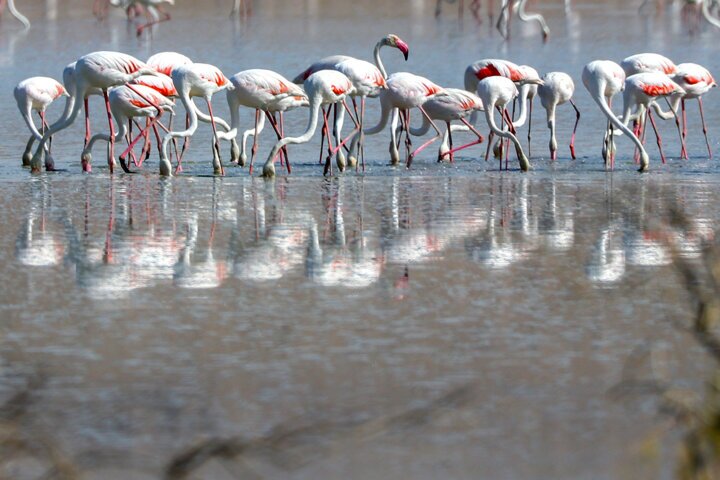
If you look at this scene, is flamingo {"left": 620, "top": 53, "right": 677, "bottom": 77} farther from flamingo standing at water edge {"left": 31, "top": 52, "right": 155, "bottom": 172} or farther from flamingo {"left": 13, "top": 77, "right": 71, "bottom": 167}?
flamingo {"left": 13, "top": 77, "right": 71, "bottom": 167}

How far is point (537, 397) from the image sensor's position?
4.48 meters

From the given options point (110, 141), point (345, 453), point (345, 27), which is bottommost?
point (345, 453)

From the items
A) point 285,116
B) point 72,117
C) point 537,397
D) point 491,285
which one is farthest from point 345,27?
point 537,397

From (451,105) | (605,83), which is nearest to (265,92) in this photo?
(451,105)

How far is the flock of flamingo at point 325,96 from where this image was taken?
11438 mm

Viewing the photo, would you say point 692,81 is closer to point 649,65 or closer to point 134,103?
point 649,65

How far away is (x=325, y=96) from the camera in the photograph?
37.4ft

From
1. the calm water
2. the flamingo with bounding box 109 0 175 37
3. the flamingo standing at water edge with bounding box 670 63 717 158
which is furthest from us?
the flamingo with bounding box 109 0 175 37

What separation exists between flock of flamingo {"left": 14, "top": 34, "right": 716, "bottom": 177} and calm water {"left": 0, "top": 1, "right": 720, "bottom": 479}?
336 mm

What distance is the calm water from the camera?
3.97 meters

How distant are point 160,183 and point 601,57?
1234cm

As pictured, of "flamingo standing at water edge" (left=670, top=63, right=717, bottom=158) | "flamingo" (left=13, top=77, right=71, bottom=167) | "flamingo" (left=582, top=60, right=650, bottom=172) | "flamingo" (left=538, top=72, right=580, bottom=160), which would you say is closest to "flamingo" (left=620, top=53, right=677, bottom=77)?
"flamingo standing at water edge" (left=670, top=63, right=717, bottom=158)

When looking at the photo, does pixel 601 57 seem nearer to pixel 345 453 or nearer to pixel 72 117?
pixel 72 117

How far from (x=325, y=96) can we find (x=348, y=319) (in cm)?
594
